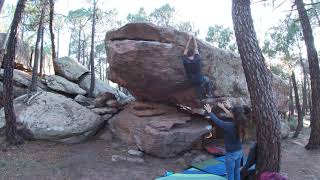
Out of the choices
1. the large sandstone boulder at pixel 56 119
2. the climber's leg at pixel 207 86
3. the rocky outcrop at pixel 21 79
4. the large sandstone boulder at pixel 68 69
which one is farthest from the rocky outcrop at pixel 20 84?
the climber's leg at pixel 207 86

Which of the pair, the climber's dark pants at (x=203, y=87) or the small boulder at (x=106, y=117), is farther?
the small boulder at (x=106, y=117)

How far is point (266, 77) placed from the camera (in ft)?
22.3

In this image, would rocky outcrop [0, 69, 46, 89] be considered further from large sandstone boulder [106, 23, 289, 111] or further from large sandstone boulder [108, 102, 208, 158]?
large sandstone boulder [106, 23, 289, 111]

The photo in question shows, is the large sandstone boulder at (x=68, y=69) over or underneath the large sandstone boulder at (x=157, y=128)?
over

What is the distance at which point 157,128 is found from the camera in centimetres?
994

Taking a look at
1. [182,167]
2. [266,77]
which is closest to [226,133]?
[266,77]

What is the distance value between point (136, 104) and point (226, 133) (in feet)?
16.8

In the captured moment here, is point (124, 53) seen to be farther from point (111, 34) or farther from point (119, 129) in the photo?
point (119, 129)

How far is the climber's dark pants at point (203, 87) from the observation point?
10.1 meters

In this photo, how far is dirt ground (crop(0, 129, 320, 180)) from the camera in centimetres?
841

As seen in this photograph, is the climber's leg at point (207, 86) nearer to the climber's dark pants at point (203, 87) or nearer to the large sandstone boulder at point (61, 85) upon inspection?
the climber's dark pants at point (203, 87)

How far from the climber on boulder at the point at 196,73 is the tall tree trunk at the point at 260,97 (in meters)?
2.71

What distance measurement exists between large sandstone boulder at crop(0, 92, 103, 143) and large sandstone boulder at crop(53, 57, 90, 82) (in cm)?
780

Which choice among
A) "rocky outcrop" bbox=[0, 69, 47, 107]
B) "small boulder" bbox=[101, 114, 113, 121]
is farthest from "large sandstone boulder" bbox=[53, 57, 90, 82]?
"small boulder" bbox=[101, 114, 113, 121]
